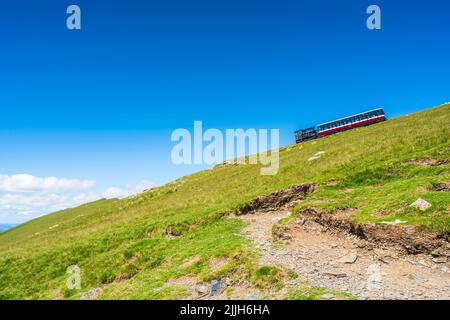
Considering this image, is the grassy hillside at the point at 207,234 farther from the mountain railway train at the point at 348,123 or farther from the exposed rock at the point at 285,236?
the mountain railway train at the point at 348,123

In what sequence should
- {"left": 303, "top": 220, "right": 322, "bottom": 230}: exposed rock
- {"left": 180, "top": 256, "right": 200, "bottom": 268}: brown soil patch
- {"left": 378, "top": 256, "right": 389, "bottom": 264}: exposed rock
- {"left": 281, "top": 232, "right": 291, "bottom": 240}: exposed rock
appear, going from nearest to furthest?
1. {"left": 378, "top": 256, "right": 389, "bottom": 264}: exposed rock
2. {"left": 180, "top": 256, "right": 200, "bottom": 268}: brown soil patch
3. {"left": 281, "top": 232, "right": 291, "bottom": 240}: exposed rock
4. {"left": 303, "top": 220, "right": 322, "bottom": 230}: exposed rock

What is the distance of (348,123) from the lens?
243 feet

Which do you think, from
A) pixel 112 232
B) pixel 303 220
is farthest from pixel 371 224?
pixel 112 232

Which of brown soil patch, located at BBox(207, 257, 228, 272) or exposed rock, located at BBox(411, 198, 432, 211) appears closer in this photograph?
exposed rock, located at BBox(411, 198, 432, 211)

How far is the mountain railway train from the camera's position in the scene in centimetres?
7088

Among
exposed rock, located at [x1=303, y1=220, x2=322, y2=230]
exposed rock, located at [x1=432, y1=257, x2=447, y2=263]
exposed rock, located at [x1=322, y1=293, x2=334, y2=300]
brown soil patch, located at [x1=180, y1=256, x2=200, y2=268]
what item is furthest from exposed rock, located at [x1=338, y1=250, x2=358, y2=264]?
brown soil patch, located at [x1=180, y1=256, x2=200, y2=268]

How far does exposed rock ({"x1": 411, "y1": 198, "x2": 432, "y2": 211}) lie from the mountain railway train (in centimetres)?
6281

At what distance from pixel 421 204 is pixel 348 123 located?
Result: 64.5 m

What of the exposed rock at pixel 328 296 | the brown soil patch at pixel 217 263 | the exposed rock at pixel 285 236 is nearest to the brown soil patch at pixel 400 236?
the exposed rock at pixel 285 236

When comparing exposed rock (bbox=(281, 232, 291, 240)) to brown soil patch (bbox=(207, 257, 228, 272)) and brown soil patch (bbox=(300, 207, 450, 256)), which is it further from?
brown soil patch (bbox=(207, 257, 228, 272))

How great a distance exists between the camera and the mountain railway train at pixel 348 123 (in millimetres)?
70875

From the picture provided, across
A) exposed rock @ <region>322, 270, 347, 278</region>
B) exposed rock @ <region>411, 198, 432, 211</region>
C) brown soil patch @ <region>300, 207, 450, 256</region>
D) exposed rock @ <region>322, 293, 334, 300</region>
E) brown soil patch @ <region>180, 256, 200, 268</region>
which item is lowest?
brown soil patch @ <region>180, 256, 200, 268</region>

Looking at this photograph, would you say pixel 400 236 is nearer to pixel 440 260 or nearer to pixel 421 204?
pixel 440 260

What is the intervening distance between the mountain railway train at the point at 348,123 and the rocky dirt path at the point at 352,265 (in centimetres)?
6324
